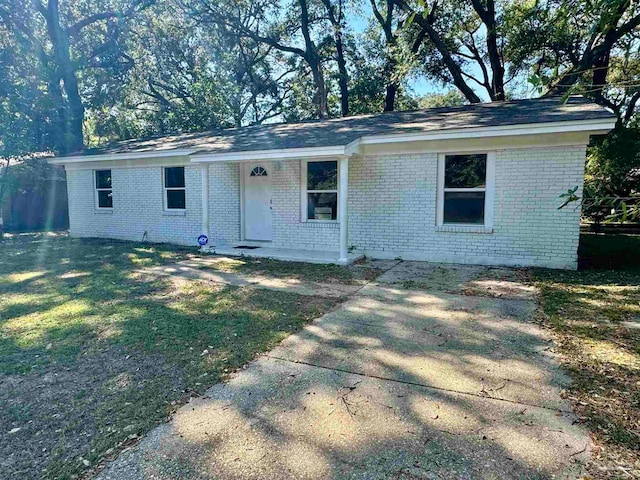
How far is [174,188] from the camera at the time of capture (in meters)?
11.7

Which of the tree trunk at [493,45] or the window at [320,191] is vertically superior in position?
the tree trunk at [493,45]

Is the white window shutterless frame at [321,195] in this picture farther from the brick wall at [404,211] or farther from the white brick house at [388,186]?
the brick wall at [404,211]

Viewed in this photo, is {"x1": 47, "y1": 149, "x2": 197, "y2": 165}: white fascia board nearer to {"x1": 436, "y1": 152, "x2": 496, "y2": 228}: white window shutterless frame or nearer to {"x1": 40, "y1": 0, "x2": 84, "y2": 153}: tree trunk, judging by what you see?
{"x1": 40, "y1": 0, "x2": 84, "y2": 153}: tree trunk

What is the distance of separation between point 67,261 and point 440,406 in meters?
9.07

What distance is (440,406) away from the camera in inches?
111

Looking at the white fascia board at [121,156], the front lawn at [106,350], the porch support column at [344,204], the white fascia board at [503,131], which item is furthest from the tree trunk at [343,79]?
the front lawn at [106,350]

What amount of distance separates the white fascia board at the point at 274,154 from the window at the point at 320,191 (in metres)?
0.95

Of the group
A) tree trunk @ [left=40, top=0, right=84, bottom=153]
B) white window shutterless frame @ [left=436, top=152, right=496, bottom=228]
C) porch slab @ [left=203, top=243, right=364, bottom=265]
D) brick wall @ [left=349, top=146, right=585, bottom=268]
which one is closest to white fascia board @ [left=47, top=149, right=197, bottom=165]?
porch slab @ [left=203, top=243, right=364, bottom=265]

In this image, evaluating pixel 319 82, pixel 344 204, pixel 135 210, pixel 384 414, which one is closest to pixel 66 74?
pixel 135 210

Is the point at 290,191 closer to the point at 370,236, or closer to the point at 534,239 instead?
the point at 370,236

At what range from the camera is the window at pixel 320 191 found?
955 cm

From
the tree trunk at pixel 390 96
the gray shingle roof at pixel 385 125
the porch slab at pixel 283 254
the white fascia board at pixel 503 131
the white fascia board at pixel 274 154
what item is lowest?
the porch slab at pixel 283 254

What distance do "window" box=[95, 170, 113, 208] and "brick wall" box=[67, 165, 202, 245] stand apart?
21cm

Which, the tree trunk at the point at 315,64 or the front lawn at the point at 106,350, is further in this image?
the tree trunk at the point at 315,64
